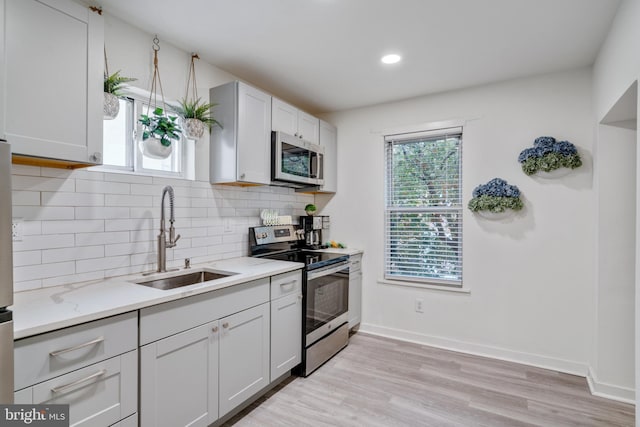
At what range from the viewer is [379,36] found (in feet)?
7.52

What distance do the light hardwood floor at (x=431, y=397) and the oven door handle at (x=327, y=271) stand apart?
0.79 meters

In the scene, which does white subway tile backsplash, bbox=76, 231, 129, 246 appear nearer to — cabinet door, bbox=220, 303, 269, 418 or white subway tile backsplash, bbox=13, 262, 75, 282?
white subway tile backsplash, bbox=13, 262, 75, 282

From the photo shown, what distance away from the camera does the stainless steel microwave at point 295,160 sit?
2918 mm

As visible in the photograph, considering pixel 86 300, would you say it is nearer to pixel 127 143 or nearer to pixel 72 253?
pixel 72 253

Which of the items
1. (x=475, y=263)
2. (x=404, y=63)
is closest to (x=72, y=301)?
(x=404, y=63)

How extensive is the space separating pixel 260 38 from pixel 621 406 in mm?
3573

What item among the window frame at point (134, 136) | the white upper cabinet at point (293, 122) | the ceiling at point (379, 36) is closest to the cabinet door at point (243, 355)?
the window frame at point (134, 136)

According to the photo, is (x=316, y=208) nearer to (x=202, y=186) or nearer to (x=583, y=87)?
(x=202, y=186)

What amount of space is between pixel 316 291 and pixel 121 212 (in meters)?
1.56

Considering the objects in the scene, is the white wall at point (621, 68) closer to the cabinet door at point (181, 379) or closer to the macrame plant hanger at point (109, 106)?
the cabinet door at point (181, 379)

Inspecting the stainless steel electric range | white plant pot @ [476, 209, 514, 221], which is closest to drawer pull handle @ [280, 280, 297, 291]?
the stainless steel electric range

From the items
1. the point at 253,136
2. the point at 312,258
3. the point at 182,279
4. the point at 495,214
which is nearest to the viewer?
the point at 182,279

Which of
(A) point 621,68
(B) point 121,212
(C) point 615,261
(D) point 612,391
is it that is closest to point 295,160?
(B) point 121,212

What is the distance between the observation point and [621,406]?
231cm
